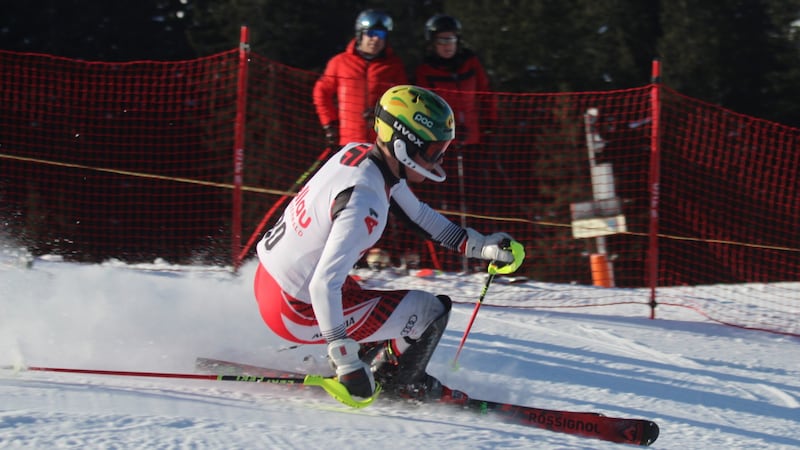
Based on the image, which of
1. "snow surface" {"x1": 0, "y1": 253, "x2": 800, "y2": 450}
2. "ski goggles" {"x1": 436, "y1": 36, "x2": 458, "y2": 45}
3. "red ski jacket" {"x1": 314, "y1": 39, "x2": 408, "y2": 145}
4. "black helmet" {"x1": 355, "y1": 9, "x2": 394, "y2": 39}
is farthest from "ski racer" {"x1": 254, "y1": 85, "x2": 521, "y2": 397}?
"ski goggles" {"x1": 436, "y1": 36, "x2": 458, "y2": 45}

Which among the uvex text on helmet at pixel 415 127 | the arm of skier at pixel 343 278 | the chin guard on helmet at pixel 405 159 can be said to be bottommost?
the arm of skier at pixel 343 278

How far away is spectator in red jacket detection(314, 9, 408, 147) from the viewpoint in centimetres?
733

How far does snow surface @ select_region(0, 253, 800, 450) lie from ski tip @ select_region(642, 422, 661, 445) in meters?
0.12

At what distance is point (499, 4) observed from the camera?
1232cm

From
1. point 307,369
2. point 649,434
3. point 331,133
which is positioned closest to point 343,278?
point 307,369

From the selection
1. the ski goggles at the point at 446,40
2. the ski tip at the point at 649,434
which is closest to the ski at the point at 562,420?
the ski tip at the point at 649,434

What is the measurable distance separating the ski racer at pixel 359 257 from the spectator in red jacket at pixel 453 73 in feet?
10.5

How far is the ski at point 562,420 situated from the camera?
419cm

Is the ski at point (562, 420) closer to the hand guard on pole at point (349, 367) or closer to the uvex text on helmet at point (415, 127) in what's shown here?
the hand guard on pole at point (349, 367)

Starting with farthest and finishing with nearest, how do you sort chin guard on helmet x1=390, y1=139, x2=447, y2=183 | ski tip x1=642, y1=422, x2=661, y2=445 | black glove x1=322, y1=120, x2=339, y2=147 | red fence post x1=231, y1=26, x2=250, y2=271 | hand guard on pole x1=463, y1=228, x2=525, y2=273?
black glove x1=322, y1=120, x2=339, y2=147 → red fence post x1=231, y1=26, x2=250, y2=271 → hand guard on pole x1=463, y1=228, x2=525, y2=273 → ski tip x1=642, y1=422, x2=661, y2=445 → chin guard on helmet x1=390, y1=139, x2=447, y2=183

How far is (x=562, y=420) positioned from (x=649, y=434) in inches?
15.5

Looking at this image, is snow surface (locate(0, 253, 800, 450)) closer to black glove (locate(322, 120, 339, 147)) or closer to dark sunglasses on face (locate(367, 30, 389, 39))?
black glove (locate(322, 120, 339, 147))

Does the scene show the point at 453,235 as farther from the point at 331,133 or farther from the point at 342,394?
the point at 331,133

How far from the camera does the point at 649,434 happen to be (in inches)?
164
